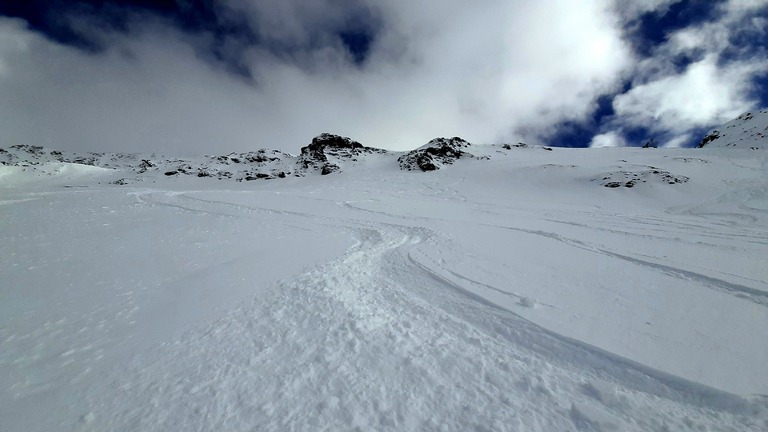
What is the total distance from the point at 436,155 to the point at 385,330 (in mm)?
42391

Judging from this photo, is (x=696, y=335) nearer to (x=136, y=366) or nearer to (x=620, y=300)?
(x=620, y=300)

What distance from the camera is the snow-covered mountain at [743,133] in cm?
3962

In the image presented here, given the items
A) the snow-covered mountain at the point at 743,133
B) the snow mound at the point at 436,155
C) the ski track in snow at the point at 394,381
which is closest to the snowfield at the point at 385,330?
the ski track in snow at the point at 394,381

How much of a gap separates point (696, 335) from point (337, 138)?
62614mm

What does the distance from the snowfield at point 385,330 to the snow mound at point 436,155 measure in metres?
30.9

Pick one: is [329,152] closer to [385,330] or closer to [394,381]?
[385,330]

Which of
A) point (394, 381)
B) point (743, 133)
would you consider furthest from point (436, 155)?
point (743, 133)

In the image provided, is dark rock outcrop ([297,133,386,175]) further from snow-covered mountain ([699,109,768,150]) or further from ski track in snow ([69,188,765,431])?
snow-covered mountain ([699,109,768,150])

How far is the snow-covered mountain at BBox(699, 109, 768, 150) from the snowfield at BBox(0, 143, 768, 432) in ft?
171

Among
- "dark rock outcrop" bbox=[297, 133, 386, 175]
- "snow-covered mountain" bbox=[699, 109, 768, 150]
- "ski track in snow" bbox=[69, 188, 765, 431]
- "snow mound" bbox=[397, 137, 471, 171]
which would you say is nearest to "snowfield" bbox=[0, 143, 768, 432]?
"ski track in snow" bbox=[69, 188, 765, 431]

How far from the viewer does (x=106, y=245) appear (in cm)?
808

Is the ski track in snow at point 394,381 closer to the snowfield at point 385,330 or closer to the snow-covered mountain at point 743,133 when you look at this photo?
the snowfield at point 385,330

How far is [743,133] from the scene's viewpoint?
43094 millimetres

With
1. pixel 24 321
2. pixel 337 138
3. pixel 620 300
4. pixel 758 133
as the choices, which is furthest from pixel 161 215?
pixel 758 133
